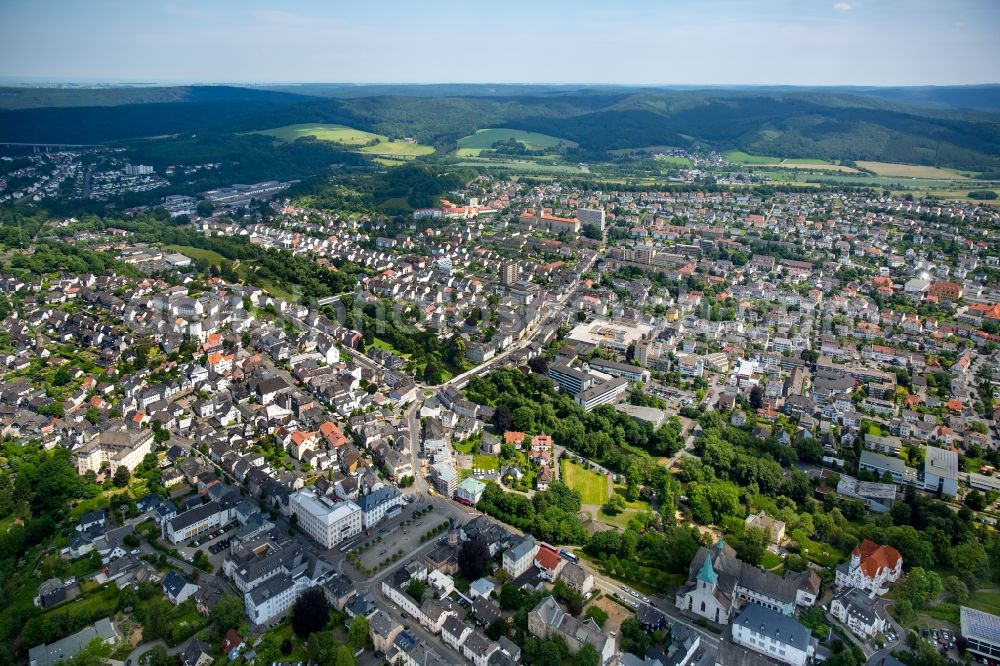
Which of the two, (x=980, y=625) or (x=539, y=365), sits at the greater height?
(x=539, y=365)

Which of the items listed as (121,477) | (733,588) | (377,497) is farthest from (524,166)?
(733,588)

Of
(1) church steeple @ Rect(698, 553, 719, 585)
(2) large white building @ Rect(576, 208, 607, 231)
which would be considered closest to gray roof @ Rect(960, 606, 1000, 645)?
(1) church steeple @ Rect(698, 553, 719, 585)

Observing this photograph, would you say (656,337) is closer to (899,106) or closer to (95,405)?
(95,405)

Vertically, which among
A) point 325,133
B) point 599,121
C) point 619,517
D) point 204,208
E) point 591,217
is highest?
point 599,121

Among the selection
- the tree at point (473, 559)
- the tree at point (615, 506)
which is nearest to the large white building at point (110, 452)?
the tree at point (473, 559)

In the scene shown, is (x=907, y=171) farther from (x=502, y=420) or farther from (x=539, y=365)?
(x=502, y=420)

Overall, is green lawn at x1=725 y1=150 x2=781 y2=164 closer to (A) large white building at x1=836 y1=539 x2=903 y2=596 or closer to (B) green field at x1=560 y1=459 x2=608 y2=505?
(B) green field at x1=560 y1=459 x2=608 y2=505
